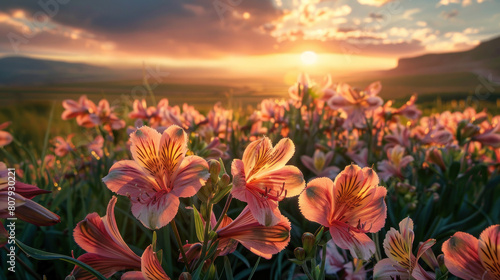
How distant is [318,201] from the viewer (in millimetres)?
958

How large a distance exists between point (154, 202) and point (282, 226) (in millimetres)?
313

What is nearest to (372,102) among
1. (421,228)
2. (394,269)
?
(421,228)

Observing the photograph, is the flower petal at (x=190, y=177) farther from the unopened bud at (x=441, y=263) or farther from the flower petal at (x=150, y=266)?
the unopened bud at (x=441, y=263)

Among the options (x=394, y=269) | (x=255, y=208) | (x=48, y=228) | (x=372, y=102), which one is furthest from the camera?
(x=372, y=102)

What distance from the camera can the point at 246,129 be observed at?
3.11 m

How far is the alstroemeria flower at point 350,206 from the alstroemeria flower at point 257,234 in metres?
0.07

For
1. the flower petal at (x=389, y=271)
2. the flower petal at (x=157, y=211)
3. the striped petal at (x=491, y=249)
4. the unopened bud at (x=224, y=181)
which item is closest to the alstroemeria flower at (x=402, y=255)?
the flower petal at (x=389, y=271)

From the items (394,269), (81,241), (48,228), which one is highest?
(81,241)

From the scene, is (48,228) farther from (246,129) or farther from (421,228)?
(421,228)

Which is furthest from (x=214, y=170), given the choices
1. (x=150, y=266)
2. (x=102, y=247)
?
(x=102, y=247)

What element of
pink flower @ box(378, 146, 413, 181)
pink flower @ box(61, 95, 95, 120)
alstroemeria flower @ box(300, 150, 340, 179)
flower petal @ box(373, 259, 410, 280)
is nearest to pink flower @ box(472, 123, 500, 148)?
pink flower @ box(378, 146, 413, 181)

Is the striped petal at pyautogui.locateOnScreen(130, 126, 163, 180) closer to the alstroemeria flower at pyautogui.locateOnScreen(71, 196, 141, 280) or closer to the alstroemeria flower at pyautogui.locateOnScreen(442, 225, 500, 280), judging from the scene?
the alstroemeria flower at pyautogui.locateOnScreen(71, 196, 141, 280)

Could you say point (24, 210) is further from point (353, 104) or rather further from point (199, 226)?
point (353, 104)

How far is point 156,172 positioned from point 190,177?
0.14 meters
